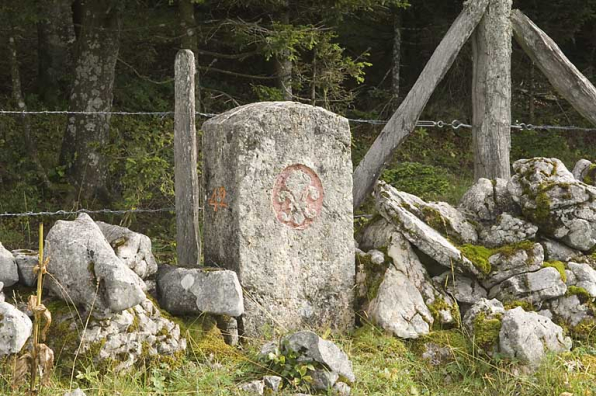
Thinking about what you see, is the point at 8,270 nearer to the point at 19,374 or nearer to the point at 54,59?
the point at 19,374

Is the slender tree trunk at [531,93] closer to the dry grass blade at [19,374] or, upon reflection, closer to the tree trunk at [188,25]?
the tree trunk at [188,25]

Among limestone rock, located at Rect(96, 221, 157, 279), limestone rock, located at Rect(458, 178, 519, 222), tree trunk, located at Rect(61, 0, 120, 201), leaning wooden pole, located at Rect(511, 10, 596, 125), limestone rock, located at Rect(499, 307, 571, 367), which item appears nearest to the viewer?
limestone rock, located at Rect(499, 307, 571, 367)

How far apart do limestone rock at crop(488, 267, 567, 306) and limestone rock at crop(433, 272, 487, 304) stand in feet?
0.55

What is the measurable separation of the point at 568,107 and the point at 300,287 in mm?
10163

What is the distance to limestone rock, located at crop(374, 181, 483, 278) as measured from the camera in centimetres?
580

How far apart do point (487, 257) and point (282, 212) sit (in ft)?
5.22

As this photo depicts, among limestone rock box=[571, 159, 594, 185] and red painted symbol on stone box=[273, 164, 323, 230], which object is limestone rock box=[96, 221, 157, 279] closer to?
red painted symbol on stone box=[273, 164, 323, 230]

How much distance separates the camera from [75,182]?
31.8 ft

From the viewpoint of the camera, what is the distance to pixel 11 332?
4402 millimetres

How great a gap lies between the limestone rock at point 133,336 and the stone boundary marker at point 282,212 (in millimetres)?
650

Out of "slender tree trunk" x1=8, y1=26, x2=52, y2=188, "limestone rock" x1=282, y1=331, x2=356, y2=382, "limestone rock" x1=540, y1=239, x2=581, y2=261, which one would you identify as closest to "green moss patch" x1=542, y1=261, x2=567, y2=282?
"limestone rock" x1=540, y1=239, x2=581, y2=261

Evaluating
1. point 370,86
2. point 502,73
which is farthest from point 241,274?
point 370,86

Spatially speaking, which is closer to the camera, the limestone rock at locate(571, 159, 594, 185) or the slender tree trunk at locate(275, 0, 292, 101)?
the limestone rock at locate(571, 159, 594, 185)

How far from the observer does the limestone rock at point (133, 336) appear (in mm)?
4719
